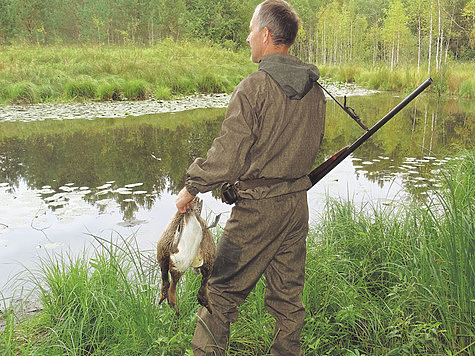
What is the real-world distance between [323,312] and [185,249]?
1.03m

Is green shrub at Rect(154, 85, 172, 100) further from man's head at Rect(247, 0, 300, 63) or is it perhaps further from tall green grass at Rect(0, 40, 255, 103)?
man's head at Rect(247, 0, 300, 63)

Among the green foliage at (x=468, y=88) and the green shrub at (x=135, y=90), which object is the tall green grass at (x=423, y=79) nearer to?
the green foliage at (x=468, y=88)

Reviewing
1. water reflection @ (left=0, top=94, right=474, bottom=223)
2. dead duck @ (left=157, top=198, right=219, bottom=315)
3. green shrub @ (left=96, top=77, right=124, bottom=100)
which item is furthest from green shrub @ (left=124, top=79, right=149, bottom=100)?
dead duck @ (left=157, top=198, right=219, bottom=315)

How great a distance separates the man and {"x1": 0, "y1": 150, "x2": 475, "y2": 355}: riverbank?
0.30 meters

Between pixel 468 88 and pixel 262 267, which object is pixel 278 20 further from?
pixel 468 88

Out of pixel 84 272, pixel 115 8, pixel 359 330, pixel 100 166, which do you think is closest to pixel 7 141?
pixel 100 166

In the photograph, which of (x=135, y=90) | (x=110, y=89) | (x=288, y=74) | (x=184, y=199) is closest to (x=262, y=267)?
(x=184, y=199)

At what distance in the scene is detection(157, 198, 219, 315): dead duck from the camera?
1977 mm

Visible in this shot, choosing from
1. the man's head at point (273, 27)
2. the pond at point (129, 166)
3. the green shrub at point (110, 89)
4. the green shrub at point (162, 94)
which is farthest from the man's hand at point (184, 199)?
the green shrub at point (162, 94)

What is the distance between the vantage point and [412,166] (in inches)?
263

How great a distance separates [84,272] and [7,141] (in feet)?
22.9

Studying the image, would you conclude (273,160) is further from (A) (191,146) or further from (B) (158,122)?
(B) (158,122)

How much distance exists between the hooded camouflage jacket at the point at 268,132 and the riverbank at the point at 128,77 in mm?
13638

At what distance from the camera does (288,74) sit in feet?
6.50
